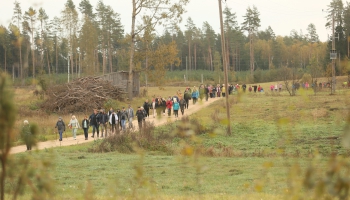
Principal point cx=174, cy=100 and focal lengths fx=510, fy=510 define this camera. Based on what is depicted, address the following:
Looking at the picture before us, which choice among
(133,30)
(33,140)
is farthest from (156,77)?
(33,140)

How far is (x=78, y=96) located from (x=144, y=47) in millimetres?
8728

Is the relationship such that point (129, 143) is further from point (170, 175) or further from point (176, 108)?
point (176, 108)

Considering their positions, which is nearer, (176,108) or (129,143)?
(129,143)

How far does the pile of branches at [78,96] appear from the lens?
44.8m

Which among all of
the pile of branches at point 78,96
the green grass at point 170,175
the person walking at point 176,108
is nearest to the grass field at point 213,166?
the green grass at point 170,175

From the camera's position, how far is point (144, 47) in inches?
1984

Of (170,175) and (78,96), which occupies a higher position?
(78,96)

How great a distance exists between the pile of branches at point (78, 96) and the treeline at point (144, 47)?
2924mm

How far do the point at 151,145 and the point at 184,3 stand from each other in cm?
2734

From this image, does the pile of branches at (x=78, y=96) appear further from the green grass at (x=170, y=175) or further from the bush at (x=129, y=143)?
the green grass at (x=170, y=175)

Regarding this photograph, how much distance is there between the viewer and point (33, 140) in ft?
10.3

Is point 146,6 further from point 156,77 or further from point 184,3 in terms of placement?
point 156,77

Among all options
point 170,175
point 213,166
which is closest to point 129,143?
point 213,166

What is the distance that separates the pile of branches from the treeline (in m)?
2.92
